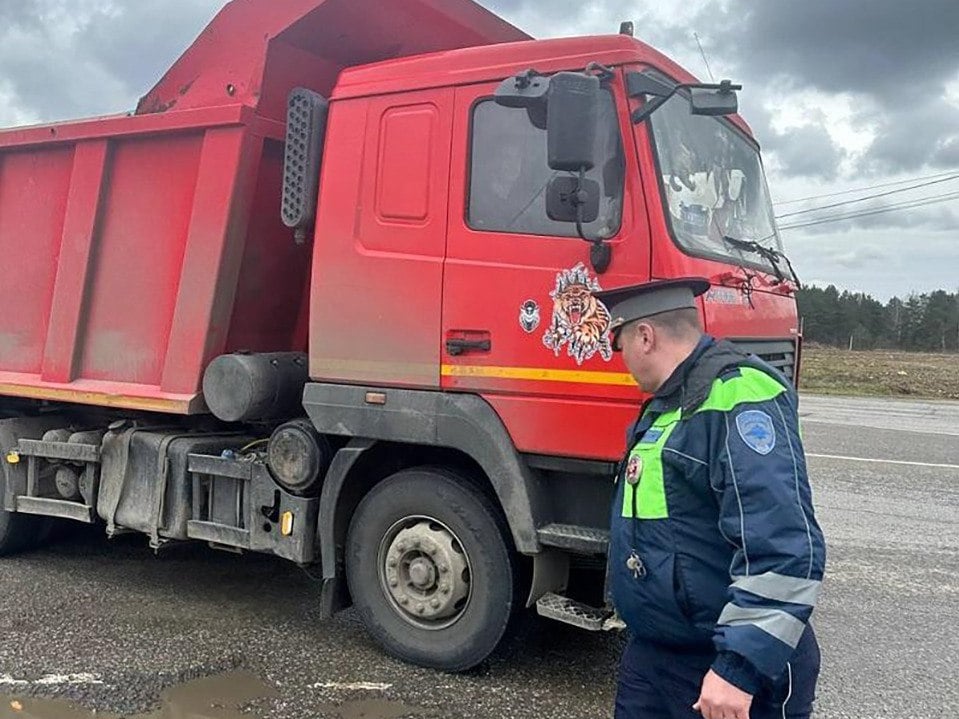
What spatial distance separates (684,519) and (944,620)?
370cm

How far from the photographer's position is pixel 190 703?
3760 millimetres

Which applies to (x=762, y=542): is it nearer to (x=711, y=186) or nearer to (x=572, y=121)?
(x=572, y=121)

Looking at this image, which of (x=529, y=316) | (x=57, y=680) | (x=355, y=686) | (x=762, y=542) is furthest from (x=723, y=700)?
(x=57, y=680)

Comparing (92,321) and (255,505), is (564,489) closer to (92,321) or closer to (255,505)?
(255,505)

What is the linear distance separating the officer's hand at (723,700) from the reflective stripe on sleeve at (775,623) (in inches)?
5.5

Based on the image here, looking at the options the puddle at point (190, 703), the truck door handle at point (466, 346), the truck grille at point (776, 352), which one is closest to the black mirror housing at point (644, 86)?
the truck grille at point (776, 352)

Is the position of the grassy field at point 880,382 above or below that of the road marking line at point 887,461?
above

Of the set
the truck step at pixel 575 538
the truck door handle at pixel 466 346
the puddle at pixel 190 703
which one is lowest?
the puddle at pixel 190 703

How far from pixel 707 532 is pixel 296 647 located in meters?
2.88

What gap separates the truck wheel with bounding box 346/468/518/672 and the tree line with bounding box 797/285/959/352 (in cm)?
6910

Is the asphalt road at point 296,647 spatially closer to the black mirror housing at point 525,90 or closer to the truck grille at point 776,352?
the truck grille at point 776,352

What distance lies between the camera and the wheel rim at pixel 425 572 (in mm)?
4094

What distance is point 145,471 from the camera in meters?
5.03

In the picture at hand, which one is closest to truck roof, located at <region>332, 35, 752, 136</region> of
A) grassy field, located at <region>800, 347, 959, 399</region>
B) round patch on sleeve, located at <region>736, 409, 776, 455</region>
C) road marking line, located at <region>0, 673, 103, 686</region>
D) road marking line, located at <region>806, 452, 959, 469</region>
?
round patch on sleeve, located at <region>736, 409, 776, 455</region>
